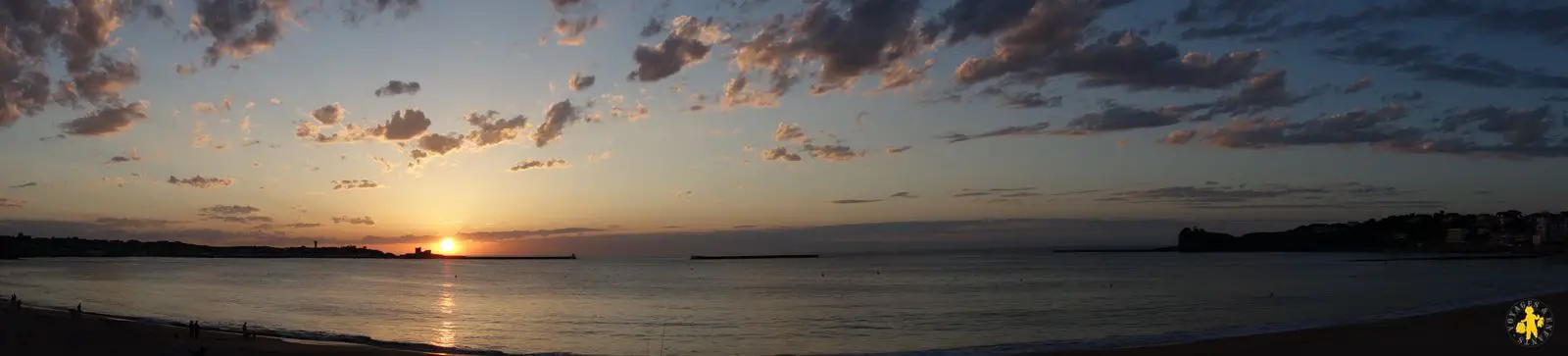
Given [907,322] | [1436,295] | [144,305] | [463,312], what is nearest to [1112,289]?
[1436,295]

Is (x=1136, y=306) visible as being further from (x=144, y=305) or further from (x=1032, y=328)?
(x=144, y=305)

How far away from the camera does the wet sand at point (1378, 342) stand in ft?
80.5

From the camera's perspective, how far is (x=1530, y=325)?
20609mm

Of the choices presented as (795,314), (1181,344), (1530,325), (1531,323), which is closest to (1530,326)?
(1530,325)

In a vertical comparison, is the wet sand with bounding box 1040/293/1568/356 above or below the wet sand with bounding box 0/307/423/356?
below

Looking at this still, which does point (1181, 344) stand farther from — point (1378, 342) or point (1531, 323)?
point (1531, 323)

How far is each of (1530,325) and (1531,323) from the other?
24.0 inches

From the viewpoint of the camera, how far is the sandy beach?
2478cm

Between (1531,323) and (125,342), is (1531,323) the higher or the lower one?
the higher one

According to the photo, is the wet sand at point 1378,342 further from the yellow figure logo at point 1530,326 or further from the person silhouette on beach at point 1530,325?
the person silhouette on beach at point 1530,325

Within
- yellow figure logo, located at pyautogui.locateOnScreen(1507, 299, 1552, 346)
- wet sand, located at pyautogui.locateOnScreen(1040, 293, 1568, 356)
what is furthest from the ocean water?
yellow figure logo, located at pyautogui.locateOnScreen(1507, 299, 1552, 346)

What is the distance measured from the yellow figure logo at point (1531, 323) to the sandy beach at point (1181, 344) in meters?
0.32

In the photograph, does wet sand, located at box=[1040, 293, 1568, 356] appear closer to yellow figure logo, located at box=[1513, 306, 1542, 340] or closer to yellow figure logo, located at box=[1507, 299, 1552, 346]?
yellow figure logo, located at box=[1507, 299, 1552, 346]

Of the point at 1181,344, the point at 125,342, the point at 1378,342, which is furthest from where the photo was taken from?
the point at 1181,344
